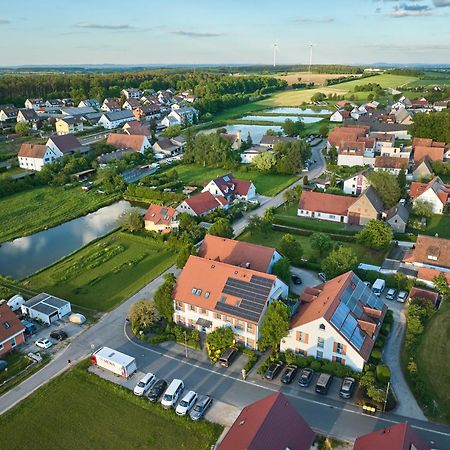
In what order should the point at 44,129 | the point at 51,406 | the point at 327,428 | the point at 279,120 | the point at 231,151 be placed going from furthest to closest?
the point at 279,120, the point at 44,129, the point at 231,151, the point at 51,406, the point at 327,428

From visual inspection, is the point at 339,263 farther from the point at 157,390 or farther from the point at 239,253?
the point at 157,390

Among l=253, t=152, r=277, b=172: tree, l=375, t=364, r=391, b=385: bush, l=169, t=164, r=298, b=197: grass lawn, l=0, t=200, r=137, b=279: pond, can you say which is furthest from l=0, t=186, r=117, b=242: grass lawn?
l=375, t=364, r=391, b=385: bush

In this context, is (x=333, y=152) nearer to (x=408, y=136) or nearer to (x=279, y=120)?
(x=408, y=136)

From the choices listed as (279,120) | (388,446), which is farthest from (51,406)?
(279,120)

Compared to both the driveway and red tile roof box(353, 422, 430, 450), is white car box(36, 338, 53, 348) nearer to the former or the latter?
red tile roof box(353, 422, 430, 450)

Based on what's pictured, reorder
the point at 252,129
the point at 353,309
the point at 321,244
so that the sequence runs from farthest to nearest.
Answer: the point at 252,129, the point at 321,244, the point at 353,309

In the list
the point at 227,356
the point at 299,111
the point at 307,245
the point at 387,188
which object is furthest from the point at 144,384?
the point at 299,111

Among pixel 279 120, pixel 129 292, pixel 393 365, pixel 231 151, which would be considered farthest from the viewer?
pixel 279 120
